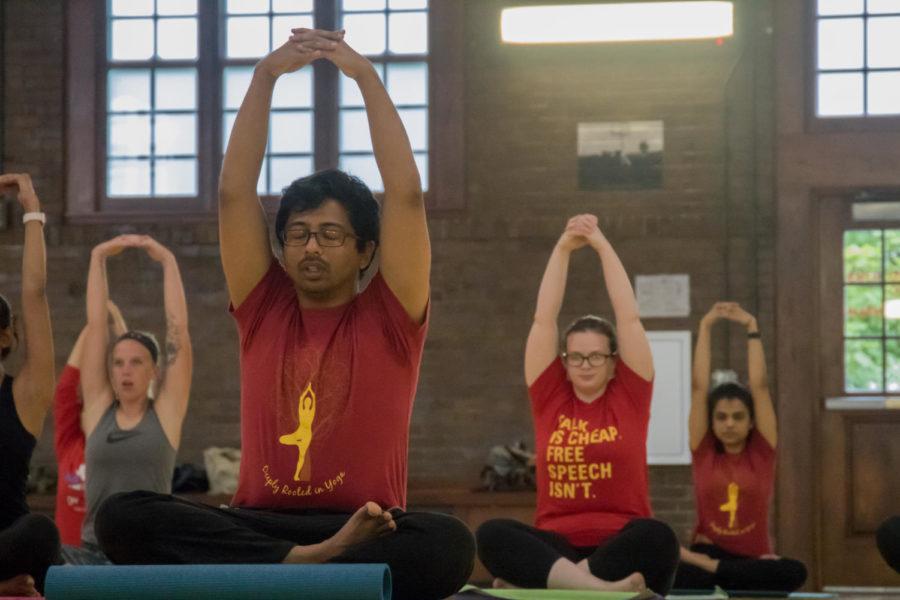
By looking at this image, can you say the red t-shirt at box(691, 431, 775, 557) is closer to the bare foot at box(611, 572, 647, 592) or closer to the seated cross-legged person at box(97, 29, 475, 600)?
the bare foot at box(611, 572, 647, 592)

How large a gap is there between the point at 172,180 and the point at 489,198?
1.85 m

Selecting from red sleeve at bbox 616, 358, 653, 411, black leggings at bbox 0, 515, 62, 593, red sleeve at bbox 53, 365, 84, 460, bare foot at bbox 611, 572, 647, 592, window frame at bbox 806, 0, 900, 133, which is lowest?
bare foot at bbox 611, 572, 647, 592

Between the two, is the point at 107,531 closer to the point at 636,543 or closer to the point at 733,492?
the point at 636,543

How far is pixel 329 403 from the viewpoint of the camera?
2.83 metres

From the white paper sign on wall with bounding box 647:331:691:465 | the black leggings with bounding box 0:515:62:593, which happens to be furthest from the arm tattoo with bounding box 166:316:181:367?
the white paper sign on wall with bounding box 647:331:691:465

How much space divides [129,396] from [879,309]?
4.53m

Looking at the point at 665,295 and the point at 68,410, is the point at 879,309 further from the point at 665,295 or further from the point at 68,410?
the point at 68,410

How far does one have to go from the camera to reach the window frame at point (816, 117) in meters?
7.73

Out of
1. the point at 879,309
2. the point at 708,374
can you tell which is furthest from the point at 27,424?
the point at 879,309

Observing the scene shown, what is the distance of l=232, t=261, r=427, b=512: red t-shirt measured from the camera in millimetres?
2814

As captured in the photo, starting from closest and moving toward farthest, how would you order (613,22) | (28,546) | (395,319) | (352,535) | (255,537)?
(352,535) < (255,537) < (395,319) < (28,546) < (613,22)

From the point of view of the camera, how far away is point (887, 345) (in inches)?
304

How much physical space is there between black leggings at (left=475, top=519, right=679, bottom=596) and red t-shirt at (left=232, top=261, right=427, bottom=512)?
1422mm

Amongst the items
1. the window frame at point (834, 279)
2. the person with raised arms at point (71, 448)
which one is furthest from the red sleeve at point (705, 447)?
the person with raised arms at point (71, 448)
